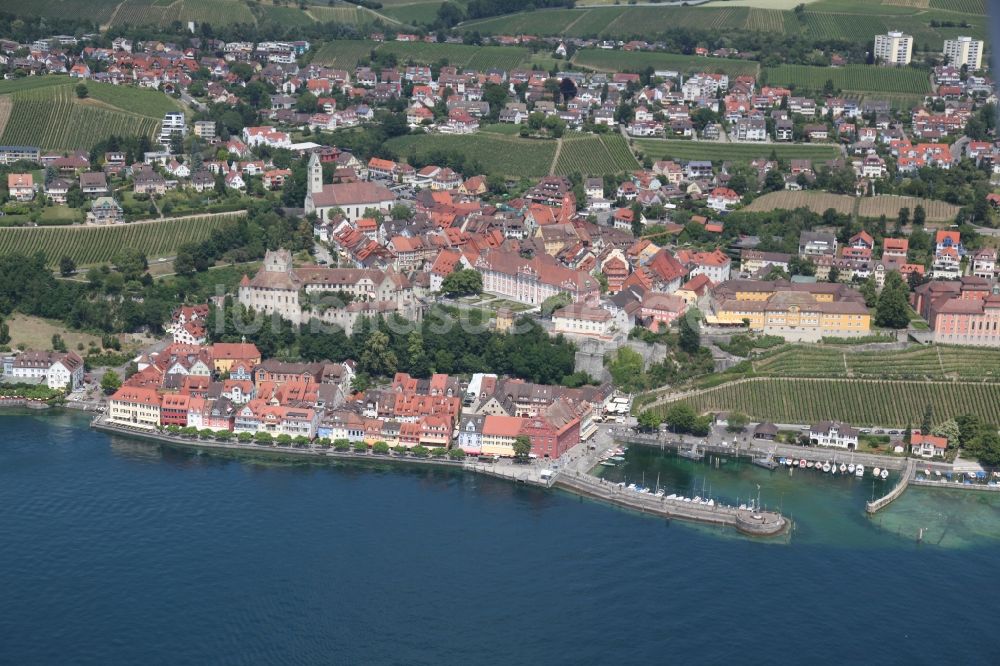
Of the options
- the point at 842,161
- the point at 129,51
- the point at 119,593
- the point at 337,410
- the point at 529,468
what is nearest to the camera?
the point at 119,593

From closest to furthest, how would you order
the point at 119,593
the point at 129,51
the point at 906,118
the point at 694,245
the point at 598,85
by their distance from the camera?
the point at 119,593, the point at 694,245, the point at 906,118, the point at 598,85, the point at 129,51

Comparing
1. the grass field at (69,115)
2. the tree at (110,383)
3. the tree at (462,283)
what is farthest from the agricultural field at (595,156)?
the tree at (110,383)

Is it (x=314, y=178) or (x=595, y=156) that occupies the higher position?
(x=595, y=156)

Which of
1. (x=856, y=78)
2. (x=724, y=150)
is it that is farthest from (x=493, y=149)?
(x=856, y=78)

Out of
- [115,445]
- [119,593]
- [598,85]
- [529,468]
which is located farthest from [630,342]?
[598,85]

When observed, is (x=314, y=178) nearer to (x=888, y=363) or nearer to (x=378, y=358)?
(x=378, y=358)

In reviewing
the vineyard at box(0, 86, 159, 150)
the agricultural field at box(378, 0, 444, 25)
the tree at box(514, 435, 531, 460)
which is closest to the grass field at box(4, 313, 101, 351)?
the tree at box(514, 435, 531, 460)

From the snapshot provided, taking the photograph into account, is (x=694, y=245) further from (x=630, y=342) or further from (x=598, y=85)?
(x=598, y=85)
